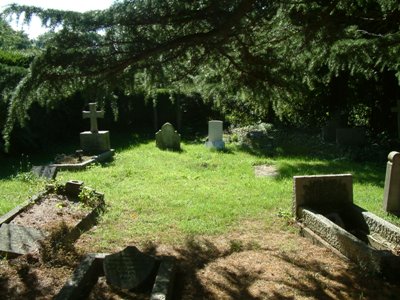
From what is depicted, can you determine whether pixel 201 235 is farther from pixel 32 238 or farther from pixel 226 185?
pixel 226 185

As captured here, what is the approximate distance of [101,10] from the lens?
3.83m

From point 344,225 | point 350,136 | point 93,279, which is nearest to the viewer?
point 93,279

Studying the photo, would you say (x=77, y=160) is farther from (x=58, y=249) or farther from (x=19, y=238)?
(x=58, y=249)

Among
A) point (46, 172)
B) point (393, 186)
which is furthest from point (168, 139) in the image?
point (393, 186)

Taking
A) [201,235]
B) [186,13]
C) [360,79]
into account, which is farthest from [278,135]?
[186,13]

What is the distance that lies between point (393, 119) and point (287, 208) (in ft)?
27.2

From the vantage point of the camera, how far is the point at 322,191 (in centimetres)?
638

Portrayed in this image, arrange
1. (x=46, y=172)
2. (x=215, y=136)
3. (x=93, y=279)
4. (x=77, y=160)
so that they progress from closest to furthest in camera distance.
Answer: (x=93, y=279) → (x=46, y=172) → (x=77, y=160) → (x=215, y=136)

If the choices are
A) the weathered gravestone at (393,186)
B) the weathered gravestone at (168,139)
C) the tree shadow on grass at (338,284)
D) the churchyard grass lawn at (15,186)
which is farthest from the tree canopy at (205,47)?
the weathered gravestone at (168,139)

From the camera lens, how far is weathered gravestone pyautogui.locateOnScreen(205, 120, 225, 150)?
14.2m

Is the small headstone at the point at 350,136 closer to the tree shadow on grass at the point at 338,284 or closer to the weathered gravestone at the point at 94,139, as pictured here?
the weathered gravestone at the point at 94,139

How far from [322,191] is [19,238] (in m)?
4.21

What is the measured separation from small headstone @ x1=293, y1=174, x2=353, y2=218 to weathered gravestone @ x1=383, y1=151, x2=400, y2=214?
3.75 ft

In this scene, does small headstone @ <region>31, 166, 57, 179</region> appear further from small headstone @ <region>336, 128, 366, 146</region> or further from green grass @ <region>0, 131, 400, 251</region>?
small headstone @ <region>336, 128, 366, 146</region>
